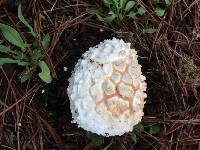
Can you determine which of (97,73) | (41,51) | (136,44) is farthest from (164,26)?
(41,51)

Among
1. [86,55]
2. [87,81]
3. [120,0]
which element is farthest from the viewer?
[120,0]

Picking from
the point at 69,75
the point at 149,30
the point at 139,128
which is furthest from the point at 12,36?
the point at 139,128

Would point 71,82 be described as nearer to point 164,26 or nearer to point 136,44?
point 136,44

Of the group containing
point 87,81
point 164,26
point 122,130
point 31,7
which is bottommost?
point 122,130

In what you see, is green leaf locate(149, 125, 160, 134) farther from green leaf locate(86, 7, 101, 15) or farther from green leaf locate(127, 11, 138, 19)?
green leaf locate(86, 7, 101, 15)

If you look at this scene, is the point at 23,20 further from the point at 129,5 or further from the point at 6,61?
the point at 129,5

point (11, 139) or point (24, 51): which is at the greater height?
point (24, 51)

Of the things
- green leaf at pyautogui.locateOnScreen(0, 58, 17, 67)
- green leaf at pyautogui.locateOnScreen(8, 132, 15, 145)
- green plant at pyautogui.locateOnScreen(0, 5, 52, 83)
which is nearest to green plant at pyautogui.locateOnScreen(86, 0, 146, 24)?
green plant at pyautogui.locateOnScreen(0, 5, 52, 83)
